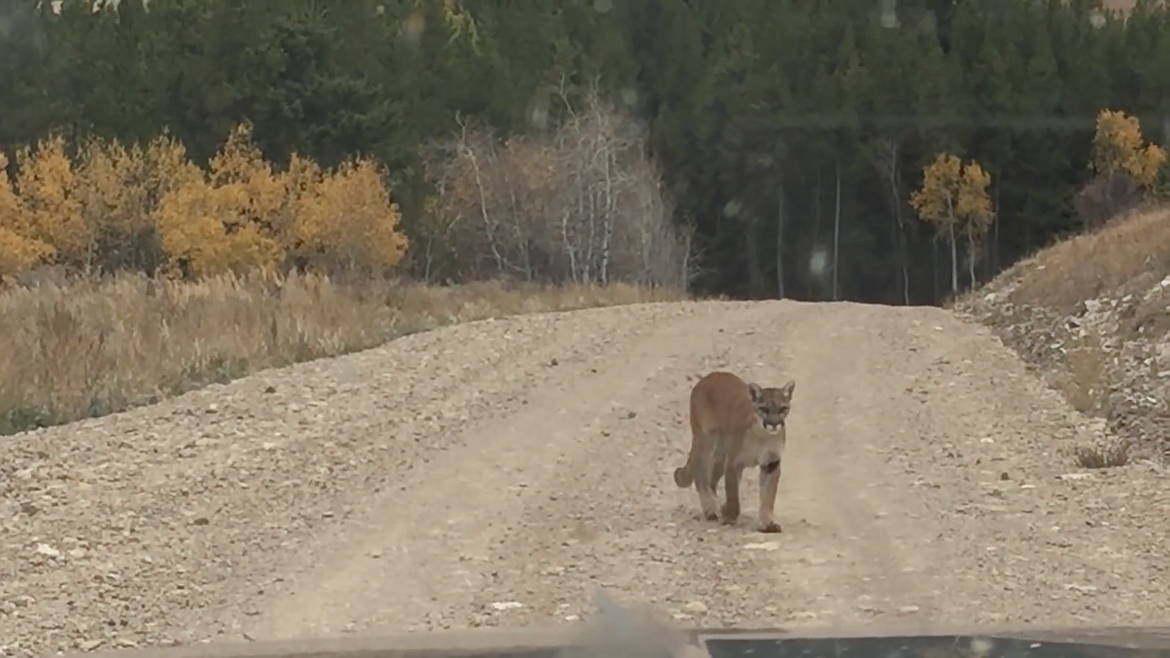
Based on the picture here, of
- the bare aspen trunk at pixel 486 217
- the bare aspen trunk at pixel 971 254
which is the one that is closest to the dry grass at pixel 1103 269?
the bare aspen trunk at pixel 486 217

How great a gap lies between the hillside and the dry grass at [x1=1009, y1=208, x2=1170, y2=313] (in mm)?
30

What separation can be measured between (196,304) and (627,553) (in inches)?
590

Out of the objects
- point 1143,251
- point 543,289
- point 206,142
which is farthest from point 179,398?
point 206,142

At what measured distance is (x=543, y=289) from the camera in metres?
39.1

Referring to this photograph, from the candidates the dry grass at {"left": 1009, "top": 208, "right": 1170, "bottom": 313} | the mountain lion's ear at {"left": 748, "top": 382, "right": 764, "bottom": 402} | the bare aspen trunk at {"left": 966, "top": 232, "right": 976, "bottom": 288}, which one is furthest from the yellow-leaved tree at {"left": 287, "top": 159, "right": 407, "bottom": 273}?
the mountain lion's ear at {"left": 748, "top": 382, "right": 764, "bottom": 402}

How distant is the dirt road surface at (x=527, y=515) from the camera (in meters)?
7.39

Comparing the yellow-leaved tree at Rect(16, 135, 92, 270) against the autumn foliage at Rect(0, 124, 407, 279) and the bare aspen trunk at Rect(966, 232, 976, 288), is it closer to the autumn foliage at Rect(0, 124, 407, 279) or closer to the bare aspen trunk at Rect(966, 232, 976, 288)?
the autumn foliage at Rect(0, 124, 407, 279)

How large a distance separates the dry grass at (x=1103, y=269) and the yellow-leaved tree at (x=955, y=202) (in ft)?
93.7

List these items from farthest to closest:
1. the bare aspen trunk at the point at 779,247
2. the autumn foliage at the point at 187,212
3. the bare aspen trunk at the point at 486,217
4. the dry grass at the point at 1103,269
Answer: the bare aspen trunk at the point at 779,247
the bare aspen trunk at the point at 486,217
the autumn foliage at the point at 187,212
the dry grass at the point at 1103,269

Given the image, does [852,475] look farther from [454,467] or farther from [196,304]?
[196,304]

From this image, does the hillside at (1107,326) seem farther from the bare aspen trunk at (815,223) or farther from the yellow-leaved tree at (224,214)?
the bare aspen trunk at (815,223)

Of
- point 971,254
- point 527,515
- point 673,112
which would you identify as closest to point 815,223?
point 971,254

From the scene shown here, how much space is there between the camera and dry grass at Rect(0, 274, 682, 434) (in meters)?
14.7

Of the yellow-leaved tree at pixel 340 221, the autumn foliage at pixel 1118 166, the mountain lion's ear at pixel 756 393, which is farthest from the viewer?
the autumn foliage at pixel 1118 166
